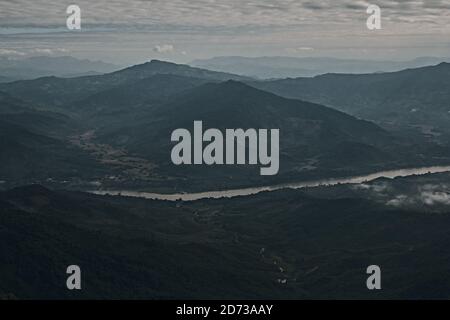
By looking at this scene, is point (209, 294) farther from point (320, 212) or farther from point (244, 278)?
point (320, 212)

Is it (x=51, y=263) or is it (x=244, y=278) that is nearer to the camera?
(x=51, y=263)
